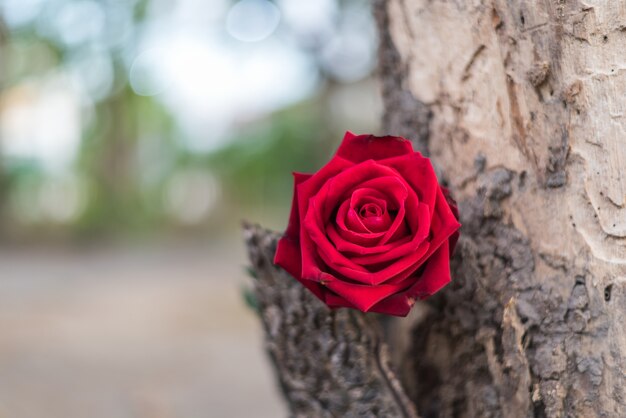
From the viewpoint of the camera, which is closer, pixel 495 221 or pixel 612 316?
pixel 612 316

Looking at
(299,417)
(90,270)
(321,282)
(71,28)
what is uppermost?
(71,28)

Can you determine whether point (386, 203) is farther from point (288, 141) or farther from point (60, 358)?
point (288, 141)

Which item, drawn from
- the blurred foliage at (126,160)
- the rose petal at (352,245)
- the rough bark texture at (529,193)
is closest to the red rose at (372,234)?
the rose petal at (352,245)

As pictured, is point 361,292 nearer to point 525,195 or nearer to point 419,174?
point 419,174

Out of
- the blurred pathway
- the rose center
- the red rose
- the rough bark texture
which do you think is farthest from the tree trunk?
the blurred pathway

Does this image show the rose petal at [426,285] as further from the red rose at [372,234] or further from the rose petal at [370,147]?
the rose petal at [370,147]

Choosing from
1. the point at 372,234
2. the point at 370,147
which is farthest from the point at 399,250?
the point at 370,147

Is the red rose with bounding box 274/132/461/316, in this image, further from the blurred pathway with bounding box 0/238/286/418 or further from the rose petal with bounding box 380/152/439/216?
the blurred pathway with bounding box 0/238/286/418

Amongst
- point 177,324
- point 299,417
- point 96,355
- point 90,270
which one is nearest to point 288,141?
point 90,270
